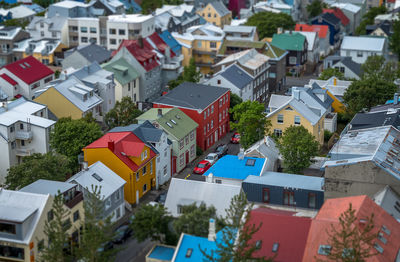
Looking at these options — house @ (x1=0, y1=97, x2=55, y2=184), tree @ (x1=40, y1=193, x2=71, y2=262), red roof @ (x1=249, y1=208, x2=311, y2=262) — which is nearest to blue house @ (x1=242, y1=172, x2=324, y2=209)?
red roof @ (x1=249, y1=208, x2=311, y2=262)

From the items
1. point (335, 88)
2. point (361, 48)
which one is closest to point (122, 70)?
point (335, 88)

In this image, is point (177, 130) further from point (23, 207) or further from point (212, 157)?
point (23, 207)

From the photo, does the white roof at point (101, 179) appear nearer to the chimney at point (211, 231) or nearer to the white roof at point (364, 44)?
the chimney at point (211, 231)

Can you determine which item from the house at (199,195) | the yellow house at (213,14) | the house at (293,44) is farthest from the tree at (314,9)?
the house at (199,195)

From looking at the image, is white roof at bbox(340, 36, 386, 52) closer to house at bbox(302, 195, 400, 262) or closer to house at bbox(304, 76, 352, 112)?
house at bbox(304, 76, 352, 112)

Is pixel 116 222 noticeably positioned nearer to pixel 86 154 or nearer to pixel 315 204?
pixel 86 154

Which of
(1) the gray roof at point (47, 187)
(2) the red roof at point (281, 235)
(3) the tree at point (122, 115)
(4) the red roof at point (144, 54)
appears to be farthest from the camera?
(4) the red roof at point (144, 54)

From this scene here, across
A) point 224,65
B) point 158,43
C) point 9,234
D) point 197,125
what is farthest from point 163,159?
point 158,43
